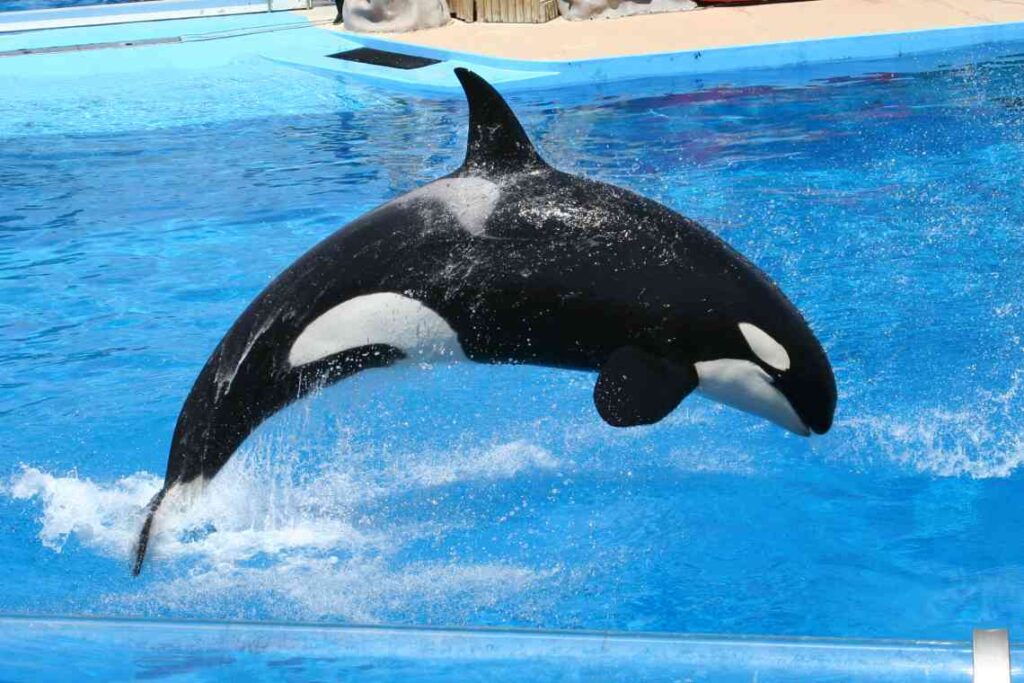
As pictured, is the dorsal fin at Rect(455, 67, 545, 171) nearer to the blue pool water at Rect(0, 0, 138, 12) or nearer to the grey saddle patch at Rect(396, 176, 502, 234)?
the grey saddle patch at Rect(396, 176, 502, 234)

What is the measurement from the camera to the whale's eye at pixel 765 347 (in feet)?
15.3

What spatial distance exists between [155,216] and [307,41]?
21.5 ft

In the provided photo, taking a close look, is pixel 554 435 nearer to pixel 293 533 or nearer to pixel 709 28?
pixel 293 533

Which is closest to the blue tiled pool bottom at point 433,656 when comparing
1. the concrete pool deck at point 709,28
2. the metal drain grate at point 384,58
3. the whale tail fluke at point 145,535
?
the whale tail fluke at point 145,535

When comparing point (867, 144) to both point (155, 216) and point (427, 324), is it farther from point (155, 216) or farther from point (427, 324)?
point (427, 324)

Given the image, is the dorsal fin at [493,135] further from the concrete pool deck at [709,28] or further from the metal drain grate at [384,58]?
the metal drain grate at [384,58]

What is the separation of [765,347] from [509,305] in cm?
96

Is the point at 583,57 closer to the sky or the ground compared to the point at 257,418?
closer to the sky

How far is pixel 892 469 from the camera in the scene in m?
5.61

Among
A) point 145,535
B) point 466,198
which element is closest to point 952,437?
point 466,198

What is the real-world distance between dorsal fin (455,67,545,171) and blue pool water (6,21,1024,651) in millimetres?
934

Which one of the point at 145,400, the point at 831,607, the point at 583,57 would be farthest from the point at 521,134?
the point at 583,57

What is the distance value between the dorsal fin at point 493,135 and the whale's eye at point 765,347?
1021 mm

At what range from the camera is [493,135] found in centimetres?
479
